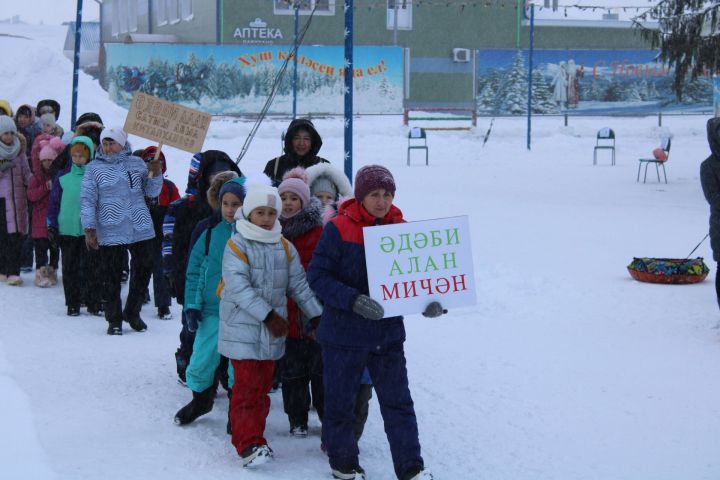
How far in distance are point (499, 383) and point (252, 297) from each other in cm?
253

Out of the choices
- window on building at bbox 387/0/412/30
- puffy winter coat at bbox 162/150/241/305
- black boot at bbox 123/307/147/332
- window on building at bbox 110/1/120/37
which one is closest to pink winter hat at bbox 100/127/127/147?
black boot at bbox 123/307/147/332

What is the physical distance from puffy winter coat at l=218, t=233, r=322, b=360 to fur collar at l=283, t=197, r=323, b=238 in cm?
35

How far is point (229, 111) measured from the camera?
43.6m

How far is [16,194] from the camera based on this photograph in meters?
11.5

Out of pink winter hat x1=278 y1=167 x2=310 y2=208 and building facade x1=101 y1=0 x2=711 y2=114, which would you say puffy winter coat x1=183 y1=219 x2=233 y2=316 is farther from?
building facade x1=101 y1=0 x2=711 y2=114

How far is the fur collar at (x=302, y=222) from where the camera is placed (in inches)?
235

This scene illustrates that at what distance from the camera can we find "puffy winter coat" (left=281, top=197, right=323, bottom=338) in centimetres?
595

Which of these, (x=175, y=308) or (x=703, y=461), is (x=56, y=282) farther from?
(x=703, y=461)

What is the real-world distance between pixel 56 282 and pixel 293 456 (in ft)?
22.0

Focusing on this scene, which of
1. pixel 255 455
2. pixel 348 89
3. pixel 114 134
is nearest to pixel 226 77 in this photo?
pixel 348 89

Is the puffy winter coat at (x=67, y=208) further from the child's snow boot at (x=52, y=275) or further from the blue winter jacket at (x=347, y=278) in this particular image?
the blue winter jacket at (x=347, y=278)

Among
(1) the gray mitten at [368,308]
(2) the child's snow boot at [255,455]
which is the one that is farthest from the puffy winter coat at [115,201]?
(1) the gray mitten at [368,308]

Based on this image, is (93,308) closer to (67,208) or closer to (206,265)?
(67,208)

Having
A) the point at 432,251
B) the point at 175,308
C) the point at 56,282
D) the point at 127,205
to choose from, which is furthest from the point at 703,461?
the point at 56,282
